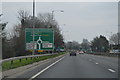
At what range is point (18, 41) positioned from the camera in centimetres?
6944

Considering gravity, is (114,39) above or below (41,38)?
above

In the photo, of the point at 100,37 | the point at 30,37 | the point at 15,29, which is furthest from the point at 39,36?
the point at 100,37

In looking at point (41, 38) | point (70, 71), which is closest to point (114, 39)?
point (41, 38)

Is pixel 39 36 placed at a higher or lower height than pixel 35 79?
higher

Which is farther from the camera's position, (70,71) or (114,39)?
(114,39)

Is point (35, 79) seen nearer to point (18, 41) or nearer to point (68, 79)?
point (68, 79)

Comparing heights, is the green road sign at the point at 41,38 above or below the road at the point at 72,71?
above

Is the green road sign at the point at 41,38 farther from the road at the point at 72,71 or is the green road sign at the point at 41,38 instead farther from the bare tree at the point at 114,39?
the bare tree at the point at 114,39

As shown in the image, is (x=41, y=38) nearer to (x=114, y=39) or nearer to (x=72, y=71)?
(x=72, y=71)

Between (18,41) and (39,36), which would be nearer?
(39,36)

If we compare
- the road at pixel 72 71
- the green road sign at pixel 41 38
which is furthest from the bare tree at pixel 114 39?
the road at pixel 72 71

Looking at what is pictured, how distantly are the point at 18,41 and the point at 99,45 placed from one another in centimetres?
9979

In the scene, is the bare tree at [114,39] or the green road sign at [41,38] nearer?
the green road sign at [41,38]

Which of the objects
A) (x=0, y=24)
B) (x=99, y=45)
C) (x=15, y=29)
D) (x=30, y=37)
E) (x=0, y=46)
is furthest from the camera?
(x=99, y=45)
